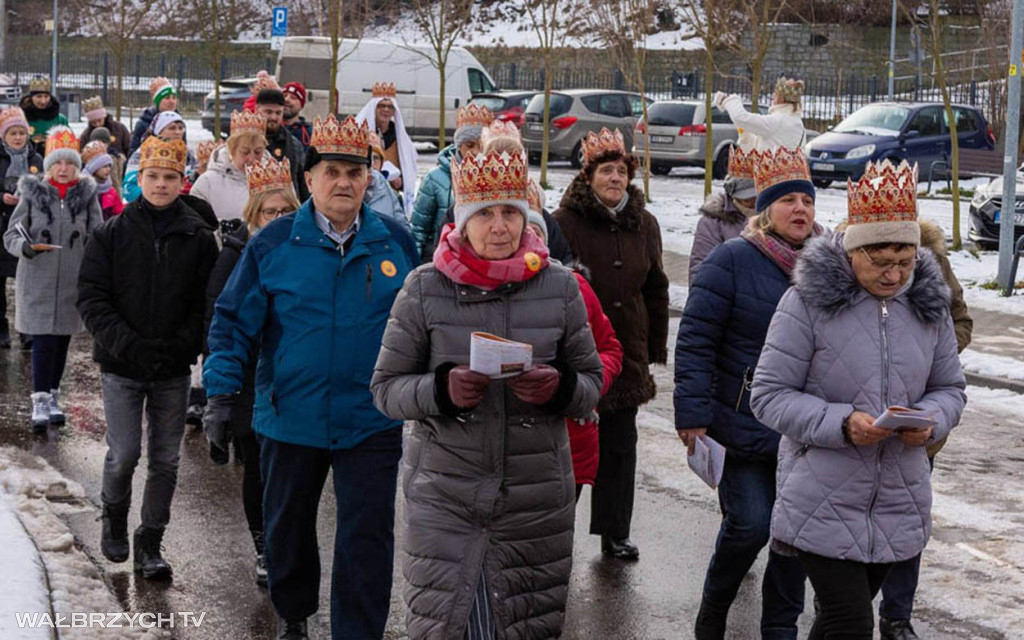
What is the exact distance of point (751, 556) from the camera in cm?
588

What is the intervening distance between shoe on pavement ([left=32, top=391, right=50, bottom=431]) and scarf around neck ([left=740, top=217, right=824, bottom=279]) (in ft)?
18.1

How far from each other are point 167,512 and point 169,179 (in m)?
1.48

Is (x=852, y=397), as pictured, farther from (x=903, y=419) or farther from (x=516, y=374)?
(x=516, y=374)

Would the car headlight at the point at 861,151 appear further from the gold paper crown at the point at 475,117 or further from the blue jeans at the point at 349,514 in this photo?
the blue jeans at the point at 349,514

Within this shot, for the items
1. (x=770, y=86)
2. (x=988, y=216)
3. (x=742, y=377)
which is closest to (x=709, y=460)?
(x=742, y=377)

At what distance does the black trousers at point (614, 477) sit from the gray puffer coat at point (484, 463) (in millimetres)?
2524

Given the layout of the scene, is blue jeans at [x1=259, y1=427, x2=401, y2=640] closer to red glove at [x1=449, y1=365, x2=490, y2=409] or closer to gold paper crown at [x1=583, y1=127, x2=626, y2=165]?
red glove at [x1=449, y1=365, x2=490, y2=409]

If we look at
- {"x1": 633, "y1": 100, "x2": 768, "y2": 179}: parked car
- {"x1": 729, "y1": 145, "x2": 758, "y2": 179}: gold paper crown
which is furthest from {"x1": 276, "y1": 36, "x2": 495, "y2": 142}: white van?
{"x1": 729, "y1": 145, "x2": 758, "y2": 179}: gold paper crown

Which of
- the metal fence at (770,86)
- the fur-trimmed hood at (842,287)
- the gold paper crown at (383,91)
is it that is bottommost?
the fur-trimmed hood at (842,287)

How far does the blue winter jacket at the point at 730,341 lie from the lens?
5840 mm

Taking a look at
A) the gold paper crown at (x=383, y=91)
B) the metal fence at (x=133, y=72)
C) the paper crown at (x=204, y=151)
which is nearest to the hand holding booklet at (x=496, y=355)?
the paper crown at (x=204, y=151)

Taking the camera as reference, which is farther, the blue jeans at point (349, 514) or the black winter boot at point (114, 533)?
the black winter boot at point (114, 533)

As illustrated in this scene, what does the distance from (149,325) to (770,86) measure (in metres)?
45.5

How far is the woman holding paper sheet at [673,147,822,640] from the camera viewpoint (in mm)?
5848
